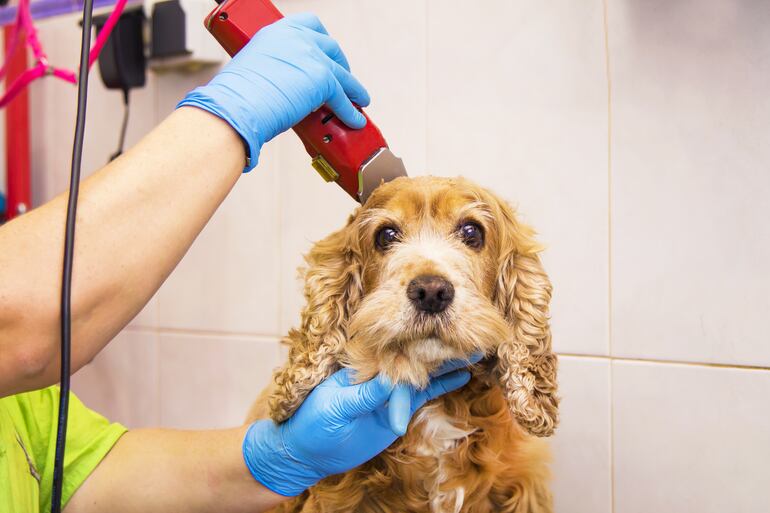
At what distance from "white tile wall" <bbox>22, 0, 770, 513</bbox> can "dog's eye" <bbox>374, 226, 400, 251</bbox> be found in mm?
371

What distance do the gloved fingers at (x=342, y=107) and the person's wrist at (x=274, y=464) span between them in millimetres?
470

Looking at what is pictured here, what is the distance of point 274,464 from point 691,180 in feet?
2.72

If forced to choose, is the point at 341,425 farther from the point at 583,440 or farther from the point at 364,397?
the point at 583,440

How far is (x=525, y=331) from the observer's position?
3.15ft

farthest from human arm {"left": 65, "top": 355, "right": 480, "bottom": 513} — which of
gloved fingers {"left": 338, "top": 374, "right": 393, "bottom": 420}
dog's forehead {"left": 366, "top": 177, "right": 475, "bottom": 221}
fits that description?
dog's forehead {"left": 366, "top": 177, "right": 475, "bottom": 221}

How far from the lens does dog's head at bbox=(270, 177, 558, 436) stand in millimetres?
842

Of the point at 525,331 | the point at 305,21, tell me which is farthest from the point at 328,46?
the point at 525,331

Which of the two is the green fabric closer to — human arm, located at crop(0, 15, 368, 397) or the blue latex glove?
human arm, located at crop(0, 15, 368, 397)

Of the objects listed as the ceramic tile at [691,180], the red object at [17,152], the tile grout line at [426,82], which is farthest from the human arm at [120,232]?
→ the red object at [17,152]

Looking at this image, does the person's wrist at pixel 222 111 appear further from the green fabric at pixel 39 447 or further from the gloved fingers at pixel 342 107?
the green fabric at pixel 39 447

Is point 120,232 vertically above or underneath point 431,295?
above

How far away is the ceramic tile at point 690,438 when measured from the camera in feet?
3.54

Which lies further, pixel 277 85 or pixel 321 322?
pixel 321 322

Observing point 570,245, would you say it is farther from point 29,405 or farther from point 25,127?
point 25,127
